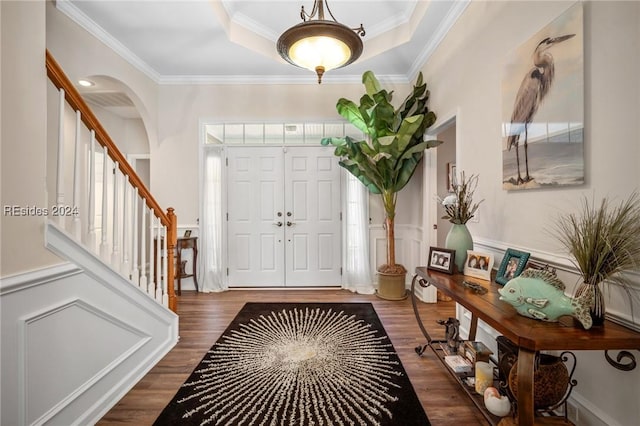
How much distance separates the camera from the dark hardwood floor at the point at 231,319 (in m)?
1.78

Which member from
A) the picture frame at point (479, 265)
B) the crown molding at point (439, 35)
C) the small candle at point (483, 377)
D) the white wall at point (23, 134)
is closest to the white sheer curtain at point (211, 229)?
the white wall at point (23, 134)

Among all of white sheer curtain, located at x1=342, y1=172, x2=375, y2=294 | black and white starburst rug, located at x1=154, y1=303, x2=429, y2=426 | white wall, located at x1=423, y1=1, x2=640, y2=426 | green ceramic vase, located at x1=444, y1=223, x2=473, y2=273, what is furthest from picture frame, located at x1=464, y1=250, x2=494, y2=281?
white sheer curtain, located at x1=342, y1=172, x2=375, y2=294

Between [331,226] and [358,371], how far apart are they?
94.8 inches

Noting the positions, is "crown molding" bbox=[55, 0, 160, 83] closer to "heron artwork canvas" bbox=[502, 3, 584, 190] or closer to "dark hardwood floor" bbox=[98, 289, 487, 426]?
"dark hardwood floor" bbox=[98, 289, 487, 426]

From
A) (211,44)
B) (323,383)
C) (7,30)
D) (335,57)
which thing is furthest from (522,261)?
(211,44)

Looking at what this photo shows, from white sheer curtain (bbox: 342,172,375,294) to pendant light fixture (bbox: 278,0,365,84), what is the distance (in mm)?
2132

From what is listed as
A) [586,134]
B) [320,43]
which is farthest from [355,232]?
[586,134]

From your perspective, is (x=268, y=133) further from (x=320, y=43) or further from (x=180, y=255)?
(x=320, y=43)

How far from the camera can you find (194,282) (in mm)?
4234

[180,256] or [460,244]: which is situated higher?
[460,244]

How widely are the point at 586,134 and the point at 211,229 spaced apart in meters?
4.18

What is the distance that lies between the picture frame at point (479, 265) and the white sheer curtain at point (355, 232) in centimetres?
219

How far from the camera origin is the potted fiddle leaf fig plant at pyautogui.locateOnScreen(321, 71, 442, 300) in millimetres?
3385

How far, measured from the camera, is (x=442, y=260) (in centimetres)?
213
